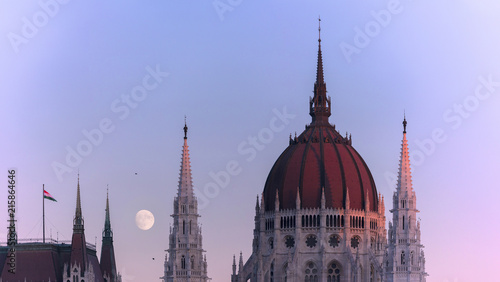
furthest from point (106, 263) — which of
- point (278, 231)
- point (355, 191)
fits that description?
point (355, 191)

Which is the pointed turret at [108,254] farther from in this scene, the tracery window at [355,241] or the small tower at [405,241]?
the small tower at [405,241]

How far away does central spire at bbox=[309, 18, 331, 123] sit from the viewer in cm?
18088

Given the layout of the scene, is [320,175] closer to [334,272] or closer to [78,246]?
[334,272]

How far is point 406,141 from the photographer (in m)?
162

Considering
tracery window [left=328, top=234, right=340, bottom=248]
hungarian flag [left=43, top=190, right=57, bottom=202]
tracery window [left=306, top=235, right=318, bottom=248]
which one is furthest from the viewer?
tracery window [left=306, top=235, right=318, bottom=248]

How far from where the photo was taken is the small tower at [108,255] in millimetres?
171375

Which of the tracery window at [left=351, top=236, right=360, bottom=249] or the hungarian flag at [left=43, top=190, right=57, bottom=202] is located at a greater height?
the hungarian flag at [left=43, top=190, right=57, bottom=202]

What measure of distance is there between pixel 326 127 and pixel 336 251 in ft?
56.3

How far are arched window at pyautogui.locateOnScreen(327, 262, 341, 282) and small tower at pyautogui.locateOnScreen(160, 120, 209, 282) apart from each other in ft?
52.1

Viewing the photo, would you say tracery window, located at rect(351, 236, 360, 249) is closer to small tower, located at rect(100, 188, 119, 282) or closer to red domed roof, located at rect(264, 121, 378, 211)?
red domed roof, located at rect(264, 121, 378, 211)

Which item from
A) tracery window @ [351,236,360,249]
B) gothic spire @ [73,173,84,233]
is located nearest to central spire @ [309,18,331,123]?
tracery window @ [351,236,360,249]

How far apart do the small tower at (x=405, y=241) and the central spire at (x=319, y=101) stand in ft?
76.1

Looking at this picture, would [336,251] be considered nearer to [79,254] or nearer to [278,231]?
[278,231]

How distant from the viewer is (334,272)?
17212 centimetres
